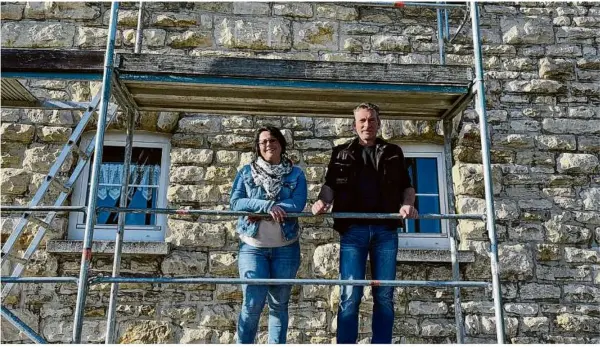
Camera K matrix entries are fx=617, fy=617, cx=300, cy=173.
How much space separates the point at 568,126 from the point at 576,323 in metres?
1.62

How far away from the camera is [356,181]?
3.65 meters

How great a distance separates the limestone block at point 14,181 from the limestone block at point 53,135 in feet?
Answer: 1.01

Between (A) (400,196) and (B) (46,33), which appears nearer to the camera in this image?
(A) (400,196)

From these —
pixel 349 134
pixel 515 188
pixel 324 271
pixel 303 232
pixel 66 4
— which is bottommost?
pixel 324 271

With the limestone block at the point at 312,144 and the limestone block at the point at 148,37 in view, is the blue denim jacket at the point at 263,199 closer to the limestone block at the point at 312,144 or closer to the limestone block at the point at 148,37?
the limestone block at the point at 312,144

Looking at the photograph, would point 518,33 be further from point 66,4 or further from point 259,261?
point 66,4

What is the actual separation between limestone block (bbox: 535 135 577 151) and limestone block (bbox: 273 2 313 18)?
2230mm

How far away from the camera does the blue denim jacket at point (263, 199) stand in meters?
3.51

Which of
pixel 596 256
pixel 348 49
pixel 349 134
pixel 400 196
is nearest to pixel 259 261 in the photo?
pixel 400 196

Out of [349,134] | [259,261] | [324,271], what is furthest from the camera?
[349,134]

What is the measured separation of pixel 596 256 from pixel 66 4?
4876 mm

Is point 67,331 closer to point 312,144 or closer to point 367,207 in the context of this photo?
point 312,144

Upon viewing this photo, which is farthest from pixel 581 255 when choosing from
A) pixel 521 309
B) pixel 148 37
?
pixel 148 37

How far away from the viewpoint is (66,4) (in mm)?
5297
